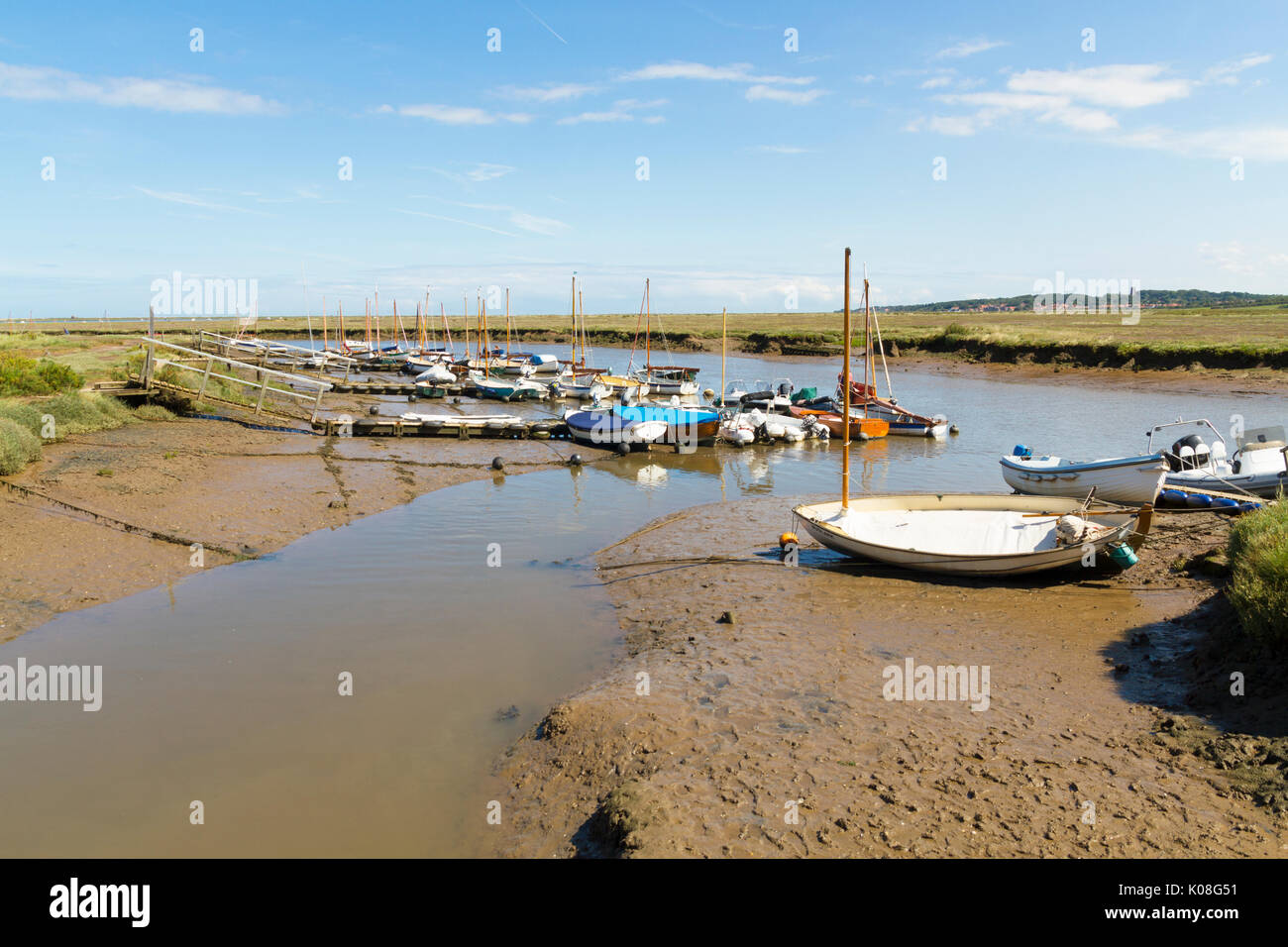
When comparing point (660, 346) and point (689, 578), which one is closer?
point (689, 578)

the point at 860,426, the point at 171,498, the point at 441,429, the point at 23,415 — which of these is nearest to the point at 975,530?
the point at 171,498

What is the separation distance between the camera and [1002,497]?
52.6 ft

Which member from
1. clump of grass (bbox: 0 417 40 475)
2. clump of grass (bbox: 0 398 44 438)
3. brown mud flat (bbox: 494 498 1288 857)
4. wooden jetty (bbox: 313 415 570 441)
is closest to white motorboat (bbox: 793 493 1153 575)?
brown mud flat (bbox: 494 498 1288 857)

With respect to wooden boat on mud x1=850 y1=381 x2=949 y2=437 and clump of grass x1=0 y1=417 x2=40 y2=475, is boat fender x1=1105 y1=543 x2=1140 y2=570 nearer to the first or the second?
wooden boat on mud x1=850 y1=381 x2=949 y2=437

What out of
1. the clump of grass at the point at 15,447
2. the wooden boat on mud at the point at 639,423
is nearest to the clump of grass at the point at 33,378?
the clump of grass at the point at 15,447

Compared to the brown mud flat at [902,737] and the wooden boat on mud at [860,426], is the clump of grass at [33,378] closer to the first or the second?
the brown mud flat at [902,737]

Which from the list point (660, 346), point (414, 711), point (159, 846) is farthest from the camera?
point (660, 346)

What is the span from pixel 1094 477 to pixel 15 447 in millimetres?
23957

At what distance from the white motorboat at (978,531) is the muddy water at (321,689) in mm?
4900

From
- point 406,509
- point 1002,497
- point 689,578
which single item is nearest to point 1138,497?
point 1002,497

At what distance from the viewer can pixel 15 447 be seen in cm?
1784

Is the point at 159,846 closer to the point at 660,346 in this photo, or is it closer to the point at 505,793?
the point at 505,793
